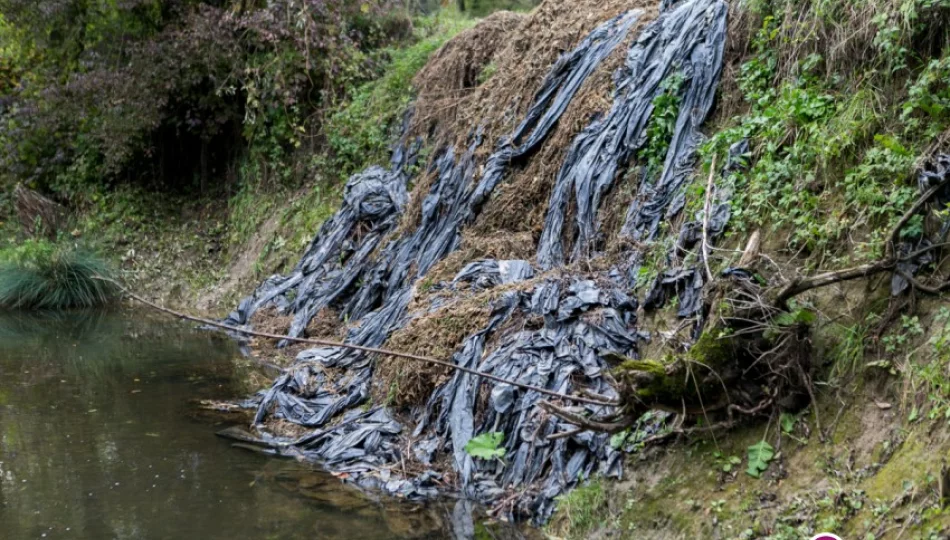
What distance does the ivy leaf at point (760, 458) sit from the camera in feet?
14.0

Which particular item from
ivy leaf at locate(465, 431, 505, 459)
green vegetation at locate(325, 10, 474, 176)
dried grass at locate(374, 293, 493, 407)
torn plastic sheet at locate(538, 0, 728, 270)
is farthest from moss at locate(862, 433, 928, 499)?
green vegetation at locate(325, 10, 474, 176)

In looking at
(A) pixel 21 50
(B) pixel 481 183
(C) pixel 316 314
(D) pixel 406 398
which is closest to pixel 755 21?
(B) pixel 481 183

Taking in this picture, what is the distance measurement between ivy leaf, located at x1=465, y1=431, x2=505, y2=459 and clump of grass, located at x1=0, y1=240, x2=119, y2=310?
28.8 feet

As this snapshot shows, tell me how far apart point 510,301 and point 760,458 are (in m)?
2.46

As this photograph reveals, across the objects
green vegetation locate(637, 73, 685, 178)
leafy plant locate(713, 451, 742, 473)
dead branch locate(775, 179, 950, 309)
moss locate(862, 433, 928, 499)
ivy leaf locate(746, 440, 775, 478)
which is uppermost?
green vegetation locate(637, 73, 685, 178)

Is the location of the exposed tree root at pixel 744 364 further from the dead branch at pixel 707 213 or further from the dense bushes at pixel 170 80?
the dense bushes at pixel 170 80

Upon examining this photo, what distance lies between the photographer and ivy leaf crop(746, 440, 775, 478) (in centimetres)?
427

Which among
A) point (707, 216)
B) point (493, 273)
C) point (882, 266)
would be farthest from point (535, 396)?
point (882, 266)

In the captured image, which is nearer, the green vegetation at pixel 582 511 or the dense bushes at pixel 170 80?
the green vegetation at pixel 582 511

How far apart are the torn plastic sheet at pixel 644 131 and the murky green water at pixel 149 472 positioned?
107 inches

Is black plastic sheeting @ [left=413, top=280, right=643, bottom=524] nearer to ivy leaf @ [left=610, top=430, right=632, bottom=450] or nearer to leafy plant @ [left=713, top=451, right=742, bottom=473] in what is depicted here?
ivy leaf @ [left=610, top=430, right=632, bottom=450]

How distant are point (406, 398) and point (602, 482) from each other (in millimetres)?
1986

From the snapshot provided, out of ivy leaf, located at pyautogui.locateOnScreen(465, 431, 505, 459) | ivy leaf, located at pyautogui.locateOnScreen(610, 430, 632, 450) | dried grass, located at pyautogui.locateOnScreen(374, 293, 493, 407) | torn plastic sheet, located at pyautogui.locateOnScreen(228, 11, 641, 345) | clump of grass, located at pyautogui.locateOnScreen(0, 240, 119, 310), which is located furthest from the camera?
clump of grass, located at pyautogui.locateOnScreen(0, 240, 119, 310)

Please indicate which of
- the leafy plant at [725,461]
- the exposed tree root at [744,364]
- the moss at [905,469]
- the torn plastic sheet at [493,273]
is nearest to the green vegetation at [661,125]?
the torn plastic sheet at [493,273]
